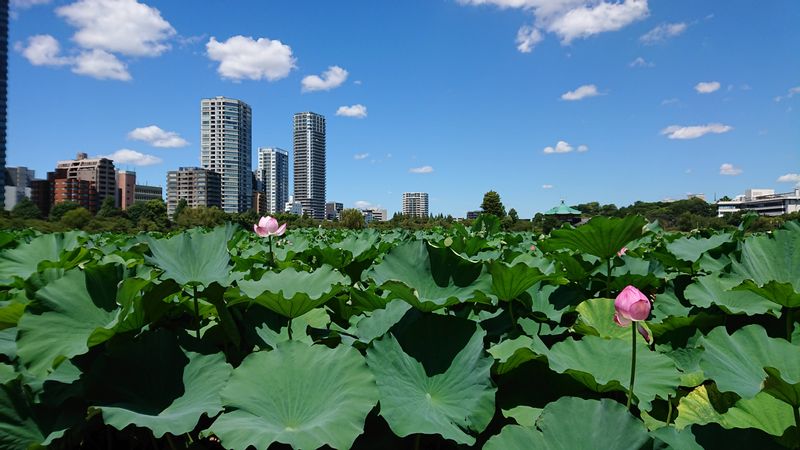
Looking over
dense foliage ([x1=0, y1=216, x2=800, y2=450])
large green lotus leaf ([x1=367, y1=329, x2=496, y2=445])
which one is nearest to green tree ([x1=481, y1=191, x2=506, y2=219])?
dense foliage ([x1=0, y1=216, x2=800, y2=450])

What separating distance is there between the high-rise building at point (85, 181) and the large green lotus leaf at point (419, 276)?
103m

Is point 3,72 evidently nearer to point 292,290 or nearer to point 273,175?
point 273,175

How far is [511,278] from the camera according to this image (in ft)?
4.06

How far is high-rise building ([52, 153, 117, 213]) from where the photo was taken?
8562cm

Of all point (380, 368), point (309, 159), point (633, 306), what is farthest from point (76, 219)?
point (309, 159)

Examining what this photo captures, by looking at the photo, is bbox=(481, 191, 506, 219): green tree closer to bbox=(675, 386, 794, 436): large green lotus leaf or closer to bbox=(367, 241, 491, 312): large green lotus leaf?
bbox=(367, 241, 491, 312): large green lotus leaf

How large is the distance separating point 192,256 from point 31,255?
3.75ft

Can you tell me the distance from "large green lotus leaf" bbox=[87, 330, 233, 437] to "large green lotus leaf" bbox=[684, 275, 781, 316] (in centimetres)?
133

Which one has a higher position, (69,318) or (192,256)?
(192,256)

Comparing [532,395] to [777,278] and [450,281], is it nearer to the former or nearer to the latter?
[450,281]

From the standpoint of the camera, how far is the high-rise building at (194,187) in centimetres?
10094

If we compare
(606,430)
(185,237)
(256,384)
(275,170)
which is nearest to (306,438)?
(256,384)

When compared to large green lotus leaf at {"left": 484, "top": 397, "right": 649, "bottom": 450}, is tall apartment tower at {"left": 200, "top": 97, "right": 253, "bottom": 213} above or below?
above

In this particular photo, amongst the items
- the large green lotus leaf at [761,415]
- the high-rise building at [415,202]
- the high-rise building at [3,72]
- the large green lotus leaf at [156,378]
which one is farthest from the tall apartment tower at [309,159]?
the large green lotus leaf at [761,415]
